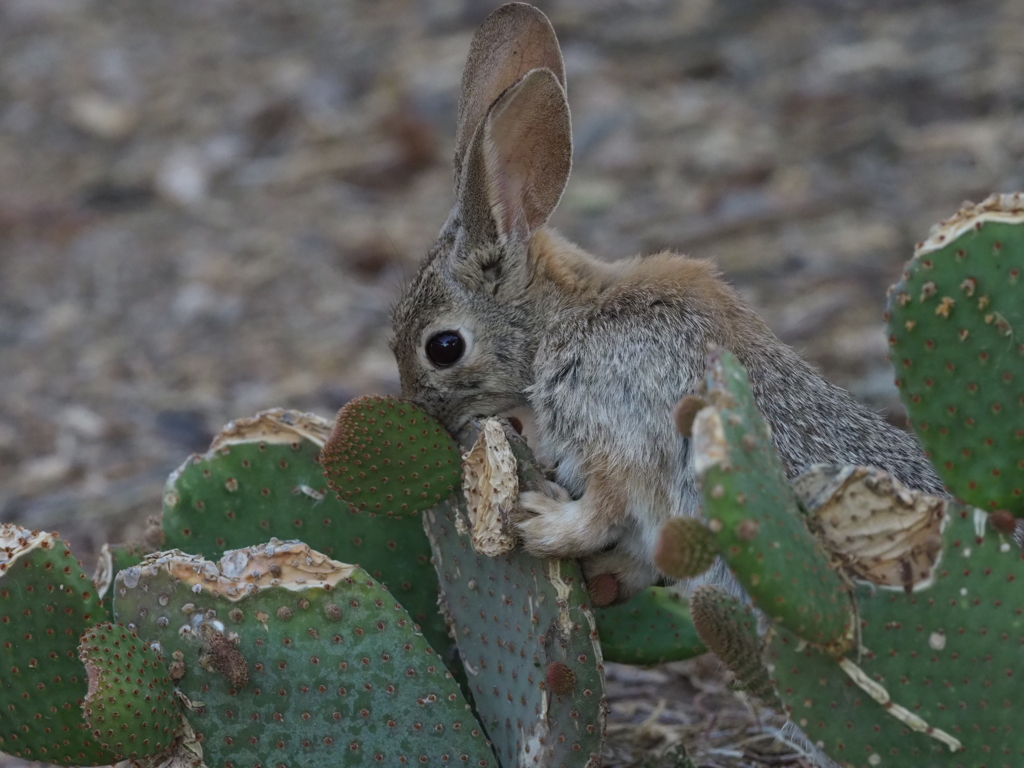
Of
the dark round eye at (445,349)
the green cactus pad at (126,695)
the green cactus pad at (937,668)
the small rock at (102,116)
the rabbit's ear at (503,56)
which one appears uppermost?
the small rock at (102,116)

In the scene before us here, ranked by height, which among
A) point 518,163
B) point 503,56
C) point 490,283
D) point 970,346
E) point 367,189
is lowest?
point 970,346

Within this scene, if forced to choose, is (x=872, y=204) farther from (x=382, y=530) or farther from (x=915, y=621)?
(x=915, y=621)

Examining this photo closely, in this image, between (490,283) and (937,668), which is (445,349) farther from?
(937,668)

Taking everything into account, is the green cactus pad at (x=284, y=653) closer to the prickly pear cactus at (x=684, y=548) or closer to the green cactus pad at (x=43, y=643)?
the green cactus pad at (x=43, y=643)

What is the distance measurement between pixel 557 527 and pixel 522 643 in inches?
11.2

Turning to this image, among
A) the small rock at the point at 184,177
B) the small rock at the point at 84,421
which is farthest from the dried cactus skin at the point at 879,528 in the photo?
the small rock at the point at 184,177

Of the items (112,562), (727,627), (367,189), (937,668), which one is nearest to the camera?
(937,668)

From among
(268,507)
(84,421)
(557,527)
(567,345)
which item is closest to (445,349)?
(567,345)

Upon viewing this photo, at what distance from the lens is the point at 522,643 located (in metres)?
3.11

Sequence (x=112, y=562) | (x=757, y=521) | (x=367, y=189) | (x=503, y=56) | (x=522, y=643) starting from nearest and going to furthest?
(x=757, y=521) → (x=522, y=643) → (x=112, y=562) → (x=503, y=56) → (x=367, y=189)

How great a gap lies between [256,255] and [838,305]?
3812 millimetres

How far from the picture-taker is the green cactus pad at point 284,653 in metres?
2.98

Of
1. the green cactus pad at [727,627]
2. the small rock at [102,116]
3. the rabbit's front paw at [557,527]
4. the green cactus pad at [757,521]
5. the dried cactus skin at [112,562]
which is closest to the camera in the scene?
the green cactus pad at [757,521]

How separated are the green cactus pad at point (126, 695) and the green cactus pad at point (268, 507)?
24.6 inches
